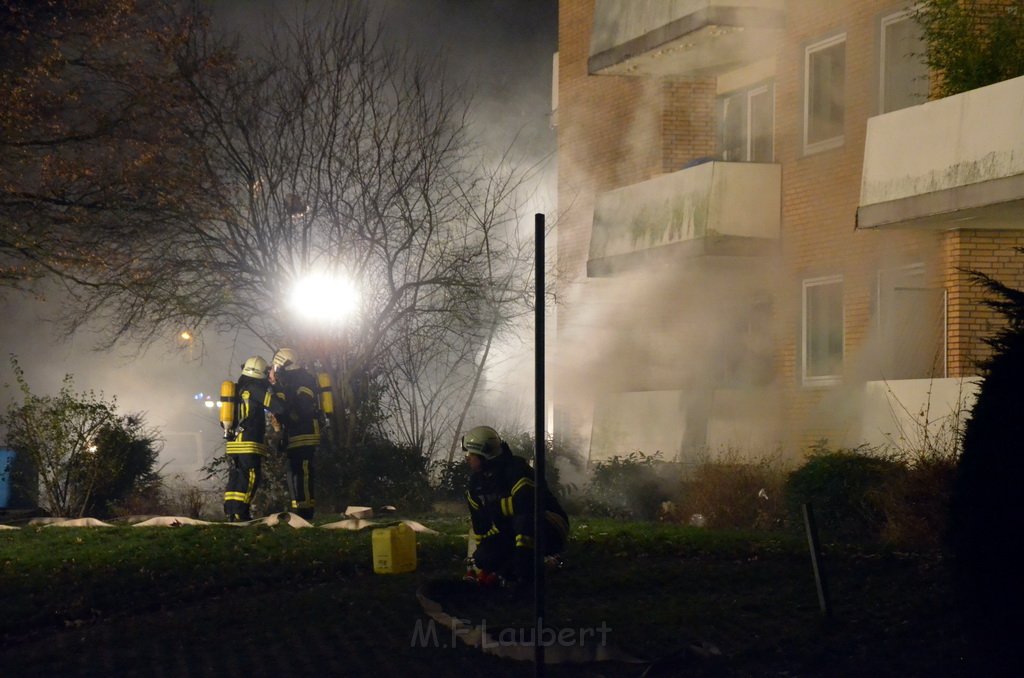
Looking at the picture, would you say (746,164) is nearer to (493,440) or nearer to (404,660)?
(493,440)

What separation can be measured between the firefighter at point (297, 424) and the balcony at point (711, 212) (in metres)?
5.57

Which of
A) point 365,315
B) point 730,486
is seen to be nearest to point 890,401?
point 730,486

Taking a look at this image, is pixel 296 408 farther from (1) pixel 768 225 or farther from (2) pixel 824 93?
(2) pixel 824 93

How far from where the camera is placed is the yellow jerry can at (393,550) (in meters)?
11.2

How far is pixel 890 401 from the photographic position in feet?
51.1

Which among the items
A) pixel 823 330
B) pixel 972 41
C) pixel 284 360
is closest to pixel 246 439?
pixel 284 360

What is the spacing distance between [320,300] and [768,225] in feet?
21.8

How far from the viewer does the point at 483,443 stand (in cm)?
1002

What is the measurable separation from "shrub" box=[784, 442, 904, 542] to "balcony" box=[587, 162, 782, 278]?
5433mm

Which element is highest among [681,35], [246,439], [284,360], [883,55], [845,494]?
[681,35]

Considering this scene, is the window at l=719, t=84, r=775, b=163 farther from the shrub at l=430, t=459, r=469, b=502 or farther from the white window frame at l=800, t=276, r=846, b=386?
the shrub at l=430, t=459, r=469, b=502

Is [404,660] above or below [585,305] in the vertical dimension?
below

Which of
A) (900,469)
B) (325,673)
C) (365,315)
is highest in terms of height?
(365,315)

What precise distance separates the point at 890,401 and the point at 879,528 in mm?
3050
